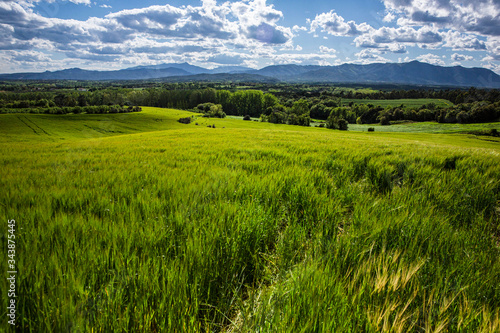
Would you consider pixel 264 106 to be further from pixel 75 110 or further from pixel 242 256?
pixel 242 256

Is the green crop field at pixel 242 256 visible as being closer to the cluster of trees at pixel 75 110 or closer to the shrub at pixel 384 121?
the cluster of trees at pixel 75 110

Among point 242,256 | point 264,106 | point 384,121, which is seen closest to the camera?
point 242,256

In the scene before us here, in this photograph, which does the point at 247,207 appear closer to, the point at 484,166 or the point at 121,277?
the point at 121,277

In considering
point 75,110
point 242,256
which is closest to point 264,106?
point 75,110

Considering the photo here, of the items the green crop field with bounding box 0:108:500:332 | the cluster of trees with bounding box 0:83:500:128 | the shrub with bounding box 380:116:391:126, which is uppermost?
the cluster of trees with bounding box 0:83:500:128

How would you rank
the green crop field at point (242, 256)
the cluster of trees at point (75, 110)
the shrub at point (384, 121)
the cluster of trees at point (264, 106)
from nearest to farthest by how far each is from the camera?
the green crop field at point (242, 256), the cluster of trees at point (75, 110), the cluster of trees at point (264, 106), the shrub at point (384, 121)

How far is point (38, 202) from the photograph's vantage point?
2.67 meters

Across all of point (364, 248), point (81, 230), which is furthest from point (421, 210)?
point (81, 230)

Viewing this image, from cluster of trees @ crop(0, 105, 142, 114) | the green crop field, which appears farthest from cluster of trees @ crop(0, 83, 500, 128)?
the green crop field

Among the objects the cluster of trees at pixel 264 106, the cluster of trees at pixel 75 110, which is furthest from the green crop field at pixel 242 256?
the cluster of trees at pixel 75 110

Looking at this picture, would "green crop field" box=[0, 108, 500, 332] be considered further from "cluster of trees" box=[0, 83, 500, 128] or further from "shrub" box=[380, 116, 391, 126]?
"shrub" box=[380, 116, 391, 126]

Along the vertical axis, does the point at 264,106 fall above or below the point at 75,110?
above

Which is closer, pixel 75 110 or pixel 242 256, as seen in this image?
pixel 242 256

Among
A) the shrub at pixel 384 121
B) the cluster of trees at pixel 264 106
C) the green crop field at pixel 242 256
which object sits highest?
the cluster of trees at pixel 264 106
